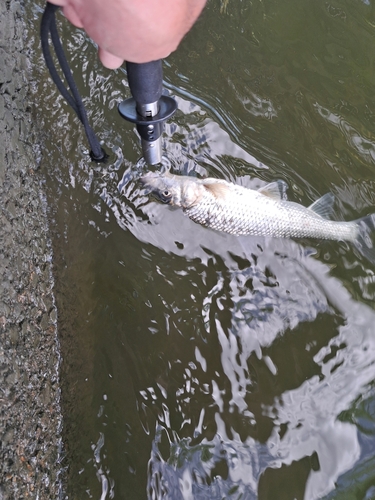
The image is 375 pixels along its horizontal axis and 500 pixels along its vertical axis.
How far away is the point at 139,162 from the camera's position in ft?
11.1

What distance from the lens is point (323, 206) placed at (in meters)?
3.23

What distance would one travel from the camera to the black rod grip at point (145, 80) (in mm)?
1781

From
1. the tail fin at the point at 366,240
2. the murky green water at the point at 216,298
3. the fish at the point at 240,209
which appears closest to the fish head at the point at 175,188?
the fish at the point at 240,209

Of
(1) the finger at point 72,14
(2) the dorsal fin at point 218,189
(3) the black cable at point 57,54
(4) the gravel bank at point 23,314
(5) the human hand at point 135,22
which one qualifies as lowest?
(4) the gravel bank at point 23,314

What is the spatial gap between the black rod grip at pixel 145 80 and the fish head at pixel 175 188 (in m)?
1.08

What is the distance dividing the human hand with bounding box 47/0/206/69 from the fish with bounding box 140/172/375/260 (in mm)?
1636

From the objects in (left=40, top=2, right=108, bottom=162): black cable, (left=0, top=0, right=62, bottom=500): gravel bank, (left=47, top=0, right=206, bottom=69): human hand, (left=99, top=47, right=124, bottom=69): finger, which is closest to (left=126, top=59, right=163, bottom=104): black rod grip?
(left=99, top=47, right=124, bottom=69): finger

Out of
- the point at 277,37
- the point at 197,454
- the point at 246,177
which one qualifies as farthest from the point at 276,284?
the point at 277,37

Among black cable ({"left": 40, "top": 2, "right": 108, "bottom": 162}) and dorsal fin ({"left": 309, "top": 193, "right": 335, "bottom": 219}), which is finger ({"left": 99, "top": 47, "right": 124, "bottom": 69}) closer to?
black cable ({"left": 40, "top": 2, "right": 108, "bottom": 162})

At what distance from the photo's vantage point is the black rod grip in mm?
1781

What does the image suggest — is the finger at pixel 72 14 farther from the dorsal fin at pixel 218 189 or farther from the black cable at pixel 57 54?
the dorsal fin at pixel 218 189

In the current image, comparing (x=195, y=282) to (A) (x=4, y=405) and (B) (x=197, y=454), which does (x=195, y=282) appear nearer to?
(B) (x=197, y=454)

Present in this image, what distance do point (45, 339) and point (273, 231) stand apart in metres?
1.76

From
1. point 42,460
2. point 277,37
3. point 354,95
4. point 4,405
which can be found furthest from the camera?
point 277,37
